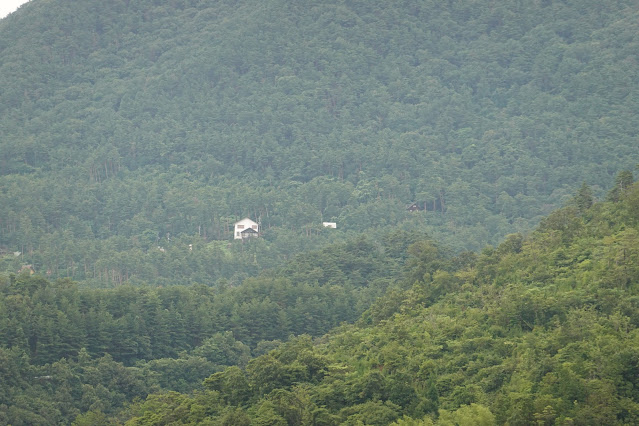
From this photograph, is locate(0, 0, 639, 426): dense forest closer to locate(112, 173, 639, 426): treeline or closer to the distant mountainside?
locate(112, 173, 639, 426): treeline

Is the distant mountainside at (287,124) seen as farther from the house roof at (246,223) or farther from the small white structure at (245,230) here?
the house roof at (246,223)

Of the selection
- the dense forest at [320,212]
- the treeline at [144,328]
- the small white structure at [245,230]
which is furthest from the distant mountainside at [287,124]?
the treeline at [144,328]

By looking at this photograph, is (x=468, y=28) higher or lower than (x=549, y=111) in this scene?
higher

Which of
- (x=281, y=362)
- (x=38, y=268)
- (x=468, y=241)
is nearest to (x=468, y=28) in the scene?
(x=468, y=241)

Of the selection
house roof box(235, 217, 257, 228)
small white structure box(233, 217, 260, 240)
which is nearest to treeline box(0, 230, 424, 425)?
small white structure box(233, 217, 260, 240)

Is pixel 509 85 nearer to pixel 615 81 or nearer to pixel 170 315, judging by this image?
pixel 615 81

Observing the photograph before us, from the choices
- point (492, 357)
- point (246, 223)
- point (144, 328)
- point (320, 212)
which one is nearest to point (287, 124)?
point (320, 212)

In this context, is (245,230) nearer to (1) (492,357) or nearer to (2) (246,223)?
(2) (246,223)
